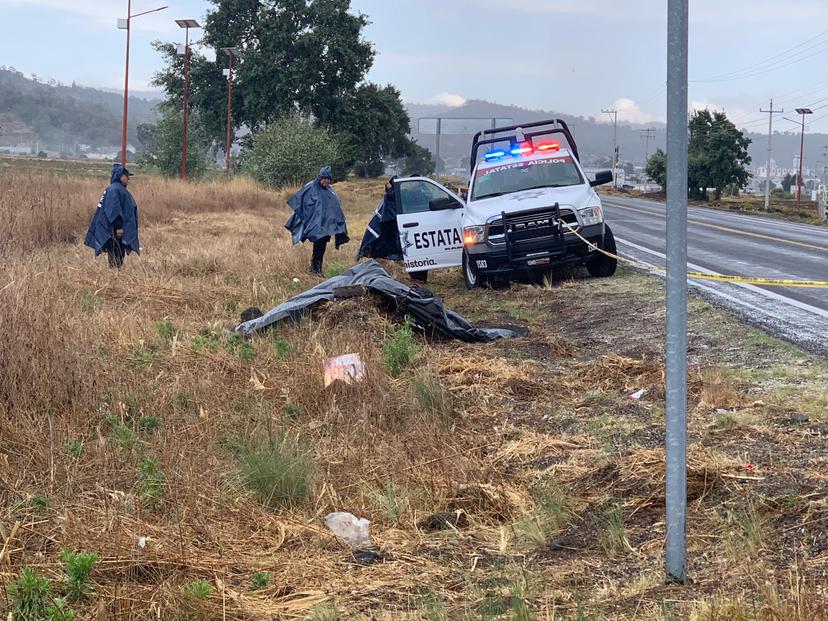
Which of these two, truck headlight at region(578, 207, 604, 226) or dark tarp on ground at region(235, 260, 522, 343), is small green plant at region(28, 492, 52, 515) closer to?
dark tarp on ground at region(235, 260, 522, 343)

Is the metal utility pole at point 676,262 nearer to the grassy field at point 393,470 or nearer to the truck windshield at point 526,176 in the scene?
the grassy field at point 393,470

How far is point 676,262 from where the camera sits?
139 inches

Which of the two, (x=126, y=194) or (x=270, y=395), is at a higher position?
(x=126, y=194)

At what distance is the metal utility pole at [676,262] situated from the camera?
3475 millimetres

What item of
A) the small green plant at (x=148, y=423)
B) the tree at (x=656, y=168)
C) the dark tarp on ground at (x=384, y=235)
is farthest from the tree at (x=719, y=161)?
the small green plant at (x=148, y=423)

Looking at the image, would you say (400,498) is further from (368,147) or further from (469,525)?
(368,147)

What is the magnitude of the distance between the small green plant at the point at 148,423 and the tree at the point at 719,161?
64.1 m

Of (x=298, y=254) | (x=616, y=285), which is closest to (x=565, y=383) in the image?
(x=616, y=285)

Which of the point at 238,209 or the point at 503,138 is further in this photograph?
the point at 238,209

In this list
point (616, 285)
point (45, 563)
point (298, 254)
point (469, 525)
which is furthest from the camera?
point (298, 254)

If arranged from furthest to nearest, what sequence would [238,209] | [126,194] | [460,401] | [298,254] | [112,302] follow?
[238,209], [298,254], [126,194], [112,302], [460,401]

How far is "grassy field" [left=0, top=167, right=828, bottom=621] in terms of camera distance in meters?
3.87

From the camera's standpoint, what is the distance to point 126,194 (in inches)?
551

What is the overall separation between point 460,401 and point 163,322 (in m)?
3.97
